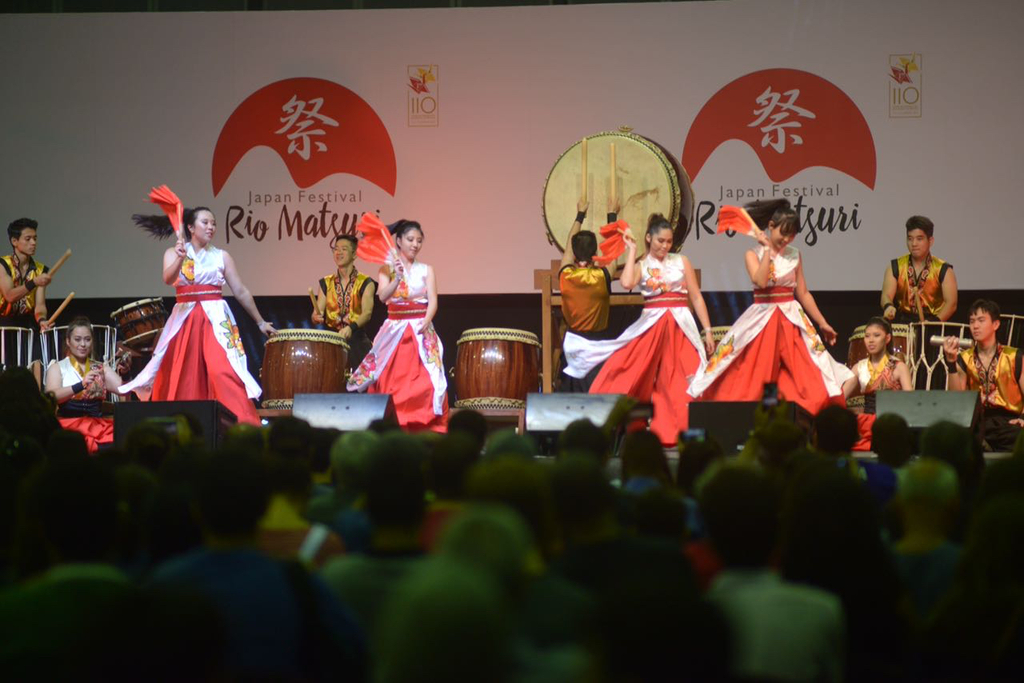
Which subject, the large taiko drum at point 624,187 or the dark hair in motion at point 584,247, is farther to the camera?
the large taiko drum at point 624,187

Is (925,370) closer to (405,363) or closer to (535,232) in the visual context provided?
(535,232)

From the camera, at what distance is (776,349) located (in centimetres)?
665

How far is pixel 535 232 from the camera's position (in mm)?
8727

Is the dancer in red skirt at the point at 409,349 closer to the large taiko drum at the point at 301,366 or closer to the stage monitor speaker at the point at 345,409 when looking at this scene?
the large taiko drum at the point at 301,366

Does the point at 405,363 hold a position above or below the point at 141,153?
below

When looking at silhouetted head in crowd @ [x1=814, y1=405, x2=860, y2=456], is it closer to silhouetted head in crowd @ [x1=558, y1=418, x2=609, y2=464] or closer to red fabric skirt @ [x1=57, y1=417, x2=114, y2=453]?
silhouetted head in crowd @ [x1=558, y1=418, x2=609, y2=464]

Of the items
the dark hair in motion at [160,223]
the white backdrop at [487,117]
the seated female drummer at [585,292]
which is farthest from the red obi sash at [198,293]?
the seated female drummer at [585,292]

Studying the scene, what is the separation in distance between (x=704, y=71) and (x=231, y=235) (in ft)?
10.8

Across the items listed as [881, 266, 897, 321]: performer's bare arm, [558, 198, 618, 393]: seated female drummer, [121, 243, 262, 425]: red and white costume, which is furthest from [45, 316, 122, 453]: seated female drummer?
[881, 266, 897, 321]: performer's bare arm

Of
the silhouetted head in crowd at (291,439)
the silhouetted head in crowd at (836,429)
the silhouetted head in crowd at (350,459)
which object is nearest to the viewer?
the silhouetted head in crowd at (350,459)

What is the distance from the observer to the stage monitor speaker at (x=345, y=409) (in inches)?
237

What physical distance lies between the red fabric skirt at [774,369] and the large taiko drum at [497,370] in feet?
3.74

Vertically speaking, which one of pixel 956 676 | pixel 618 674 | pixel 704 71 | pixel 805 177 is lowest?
pixel 956 676

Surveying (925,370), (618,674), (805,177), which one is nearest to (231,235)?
(805,177)
